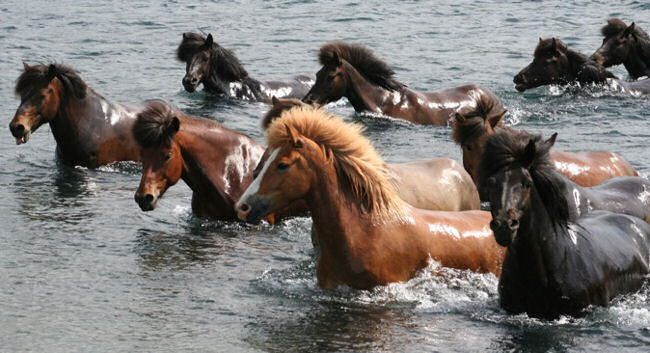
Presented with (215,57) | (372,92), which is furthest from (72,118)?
(215,57)

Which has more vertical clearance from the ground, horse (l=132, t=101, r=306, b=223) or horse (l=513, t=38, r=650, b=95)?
horse (l=132, t=101, r=306, b=223)

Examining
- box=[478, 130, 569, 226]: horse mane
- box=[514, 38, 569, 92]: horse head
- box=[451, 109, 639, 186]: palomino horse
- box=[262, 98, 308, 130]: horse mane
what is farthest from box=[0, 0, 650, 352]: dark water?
box=[451, 109, 639, 186]: palomino horse

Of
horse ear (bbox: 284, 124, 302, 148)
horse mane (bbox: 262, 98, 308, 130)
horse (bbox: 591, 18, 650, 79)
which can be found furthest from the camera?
horse (bbox: 591, 18, 650, 79)

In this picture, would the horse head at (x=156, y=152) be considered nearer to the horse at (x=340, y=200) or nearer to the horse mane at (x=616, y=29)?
the horse at (x=340, y=200)

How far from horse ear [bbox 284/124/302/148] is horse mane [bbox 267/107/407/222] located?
0.02 metres

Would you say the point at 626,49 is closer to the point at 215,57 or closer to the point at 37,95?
the point at 215,57

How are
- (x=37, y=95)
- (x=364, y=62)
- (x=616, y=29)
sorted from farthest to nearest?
1. (x=616, y=29)
2. (x=364, y=62)
3. (x=37, y=95)

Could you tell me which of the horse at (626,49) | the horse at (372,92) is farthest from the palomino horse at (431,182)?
the horse at (626,49)

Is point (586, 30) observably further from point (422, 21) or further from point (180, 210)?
point (180, 210)

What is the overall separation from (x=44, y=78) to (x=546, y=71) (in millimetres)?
8311

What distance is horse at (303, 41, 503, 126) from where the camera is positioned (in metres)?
15.1

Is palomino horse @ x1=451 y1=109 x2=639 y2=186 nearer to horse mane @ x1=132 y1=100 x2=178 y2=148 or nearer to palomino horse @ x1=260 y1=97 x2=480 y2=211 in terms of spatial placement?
palomino horse @ x1=260 y1=97 x2=480 y2=211

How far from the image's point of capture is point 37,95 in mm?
12242

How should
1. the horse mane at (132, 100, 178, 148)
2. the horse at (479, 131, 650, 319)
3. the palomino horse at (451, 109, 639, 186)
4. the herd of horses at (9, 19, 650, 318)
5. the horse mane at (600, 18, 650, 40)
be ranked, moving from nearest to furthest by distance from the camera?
the horse at (479, 131, 650, 319)
the herd of horses at (9, 19, 650, 318)
the horse mane at (132, 100, 178, 148)
the palomino horse at (451, 109, 639, 186)
the horse mane at (600, 18, 650, 40)
